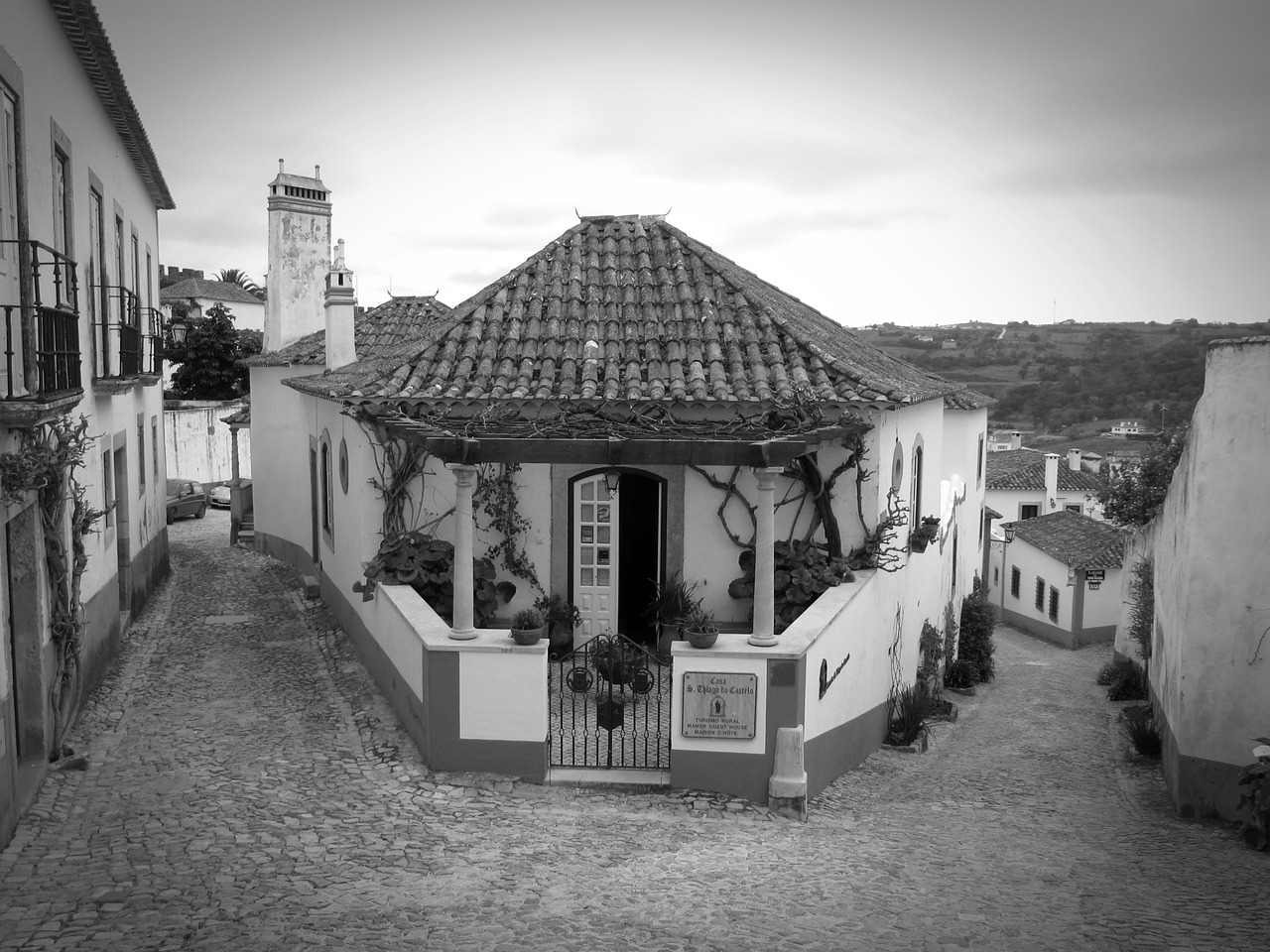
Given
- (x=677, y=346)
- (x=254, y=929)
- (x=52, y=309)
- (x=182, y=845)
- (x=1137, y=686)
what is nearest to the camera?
(x=254, y=929)

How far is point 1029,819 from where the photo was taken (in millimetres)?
10000

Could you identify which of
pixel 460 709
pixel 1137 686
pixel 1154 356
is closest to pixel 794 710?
pixel 460 709

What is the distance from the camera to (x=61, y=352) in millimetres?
8414

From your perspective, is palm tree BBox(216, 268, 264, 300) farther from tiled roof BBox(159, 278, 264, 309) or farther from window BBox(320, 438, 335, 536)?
window BBox(320, 438, 335, 536)

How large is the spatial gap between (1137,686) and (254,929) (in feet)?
53.1

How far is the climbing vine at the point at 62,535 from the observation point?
8109 mm

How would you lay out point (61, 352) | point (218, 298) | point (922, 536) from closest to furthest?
point (61, 352) < point (922, 536) < point (218, 298)

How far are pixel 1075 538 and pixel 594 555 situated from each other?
2858cm

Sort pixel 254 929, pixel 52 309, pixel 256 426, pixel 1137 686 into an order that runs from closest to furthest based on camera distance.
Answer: pixel 254 929 → pixel 52 309 → pixel 1137 686 → pixel 256 426

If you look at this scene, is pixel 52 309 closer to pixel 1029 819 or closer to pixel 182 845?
pixel 182 845

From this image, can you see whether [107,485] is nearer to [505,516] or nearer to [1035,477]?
[505,516]

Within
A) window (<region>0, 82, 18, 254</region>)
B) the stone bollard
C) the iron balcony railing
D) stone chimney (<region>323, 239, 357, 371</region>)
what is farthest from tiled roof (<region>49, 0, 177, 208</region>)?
the stone bollard

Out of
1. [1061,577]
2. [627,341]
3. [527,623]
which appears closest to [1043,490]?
[1061,577]

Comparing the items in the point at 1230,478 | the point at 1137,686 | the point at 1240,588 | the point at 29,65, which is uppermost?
the point at 29,65
